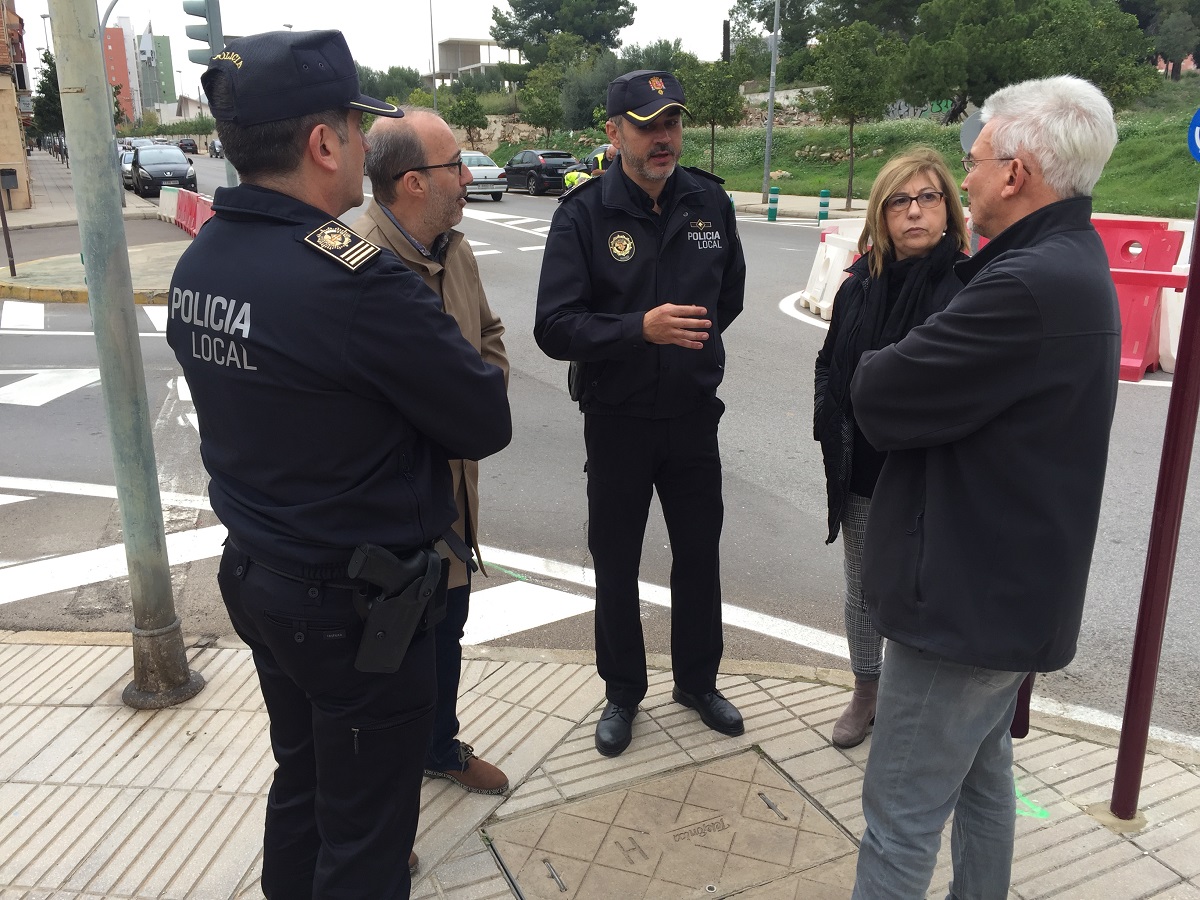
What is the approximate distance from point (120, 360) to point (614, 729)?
2204mm

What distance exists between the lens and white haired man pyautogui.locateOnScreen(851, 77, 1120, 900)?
1.94 metres

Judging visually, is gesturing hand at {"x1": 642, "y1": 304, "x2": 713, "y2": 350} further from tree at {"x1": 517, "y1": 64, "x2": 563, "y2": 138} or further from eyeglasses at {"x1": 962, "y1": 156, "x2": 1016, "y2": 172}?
tree at {"x1": 517, "y1": 64, "x2": 563, "y2": 138}

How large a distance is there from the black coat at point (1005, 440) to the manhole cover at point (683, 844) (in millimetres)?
1069

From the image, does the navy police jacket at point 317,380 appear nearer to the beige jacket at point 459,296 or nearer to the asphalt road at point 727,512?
the beige jacket at point 459,296

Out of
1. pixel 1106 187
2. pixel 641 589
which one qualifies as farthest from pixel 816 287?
pixel 1106 187

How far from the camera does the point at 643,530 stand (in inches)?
137

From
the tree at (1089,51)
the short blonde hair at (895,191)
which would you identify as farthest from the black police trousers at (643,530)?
the tree at (1089,51)

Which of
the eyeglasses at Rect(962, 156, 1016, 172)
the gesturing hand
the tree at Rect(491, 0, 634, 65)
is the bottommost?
the gesturing hand

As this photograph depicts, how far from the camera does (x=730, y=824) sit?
3.01 m

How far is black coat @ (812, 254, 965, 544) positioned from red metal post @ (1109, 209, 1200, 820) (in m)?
0.91

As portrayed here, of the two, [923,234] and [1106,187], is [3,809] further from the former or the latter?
[1106,187]

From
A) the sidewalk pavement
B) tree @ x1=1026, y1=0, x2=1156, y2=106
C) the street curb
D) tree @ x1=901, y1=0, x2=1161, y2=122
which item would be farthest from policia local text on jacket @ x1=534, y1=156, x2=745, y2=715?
tree @ x1=901, y1=0, x2=1161, y2=122

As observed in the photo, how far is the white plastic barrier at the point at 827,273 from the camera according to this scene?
11828 millimetres

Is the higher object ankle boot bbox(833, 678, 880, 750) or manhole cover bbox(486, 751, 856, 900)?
ankle boot bbox(833, 678, 880, 750)
